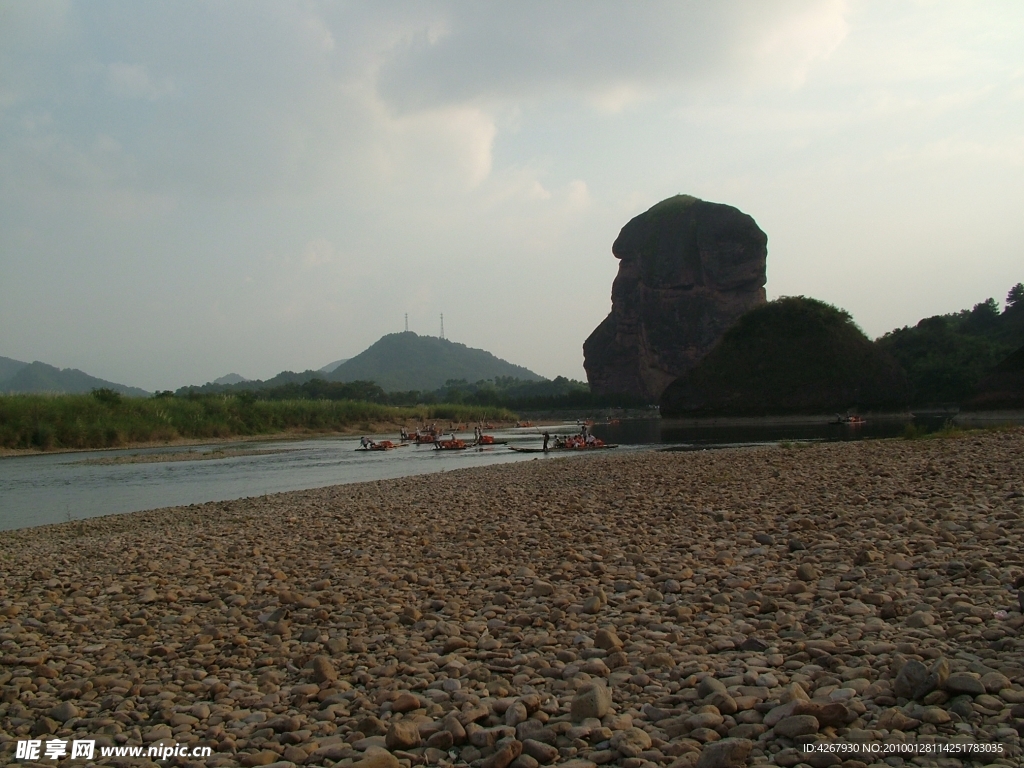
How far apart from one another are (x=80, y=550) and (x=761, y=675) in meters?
11.2

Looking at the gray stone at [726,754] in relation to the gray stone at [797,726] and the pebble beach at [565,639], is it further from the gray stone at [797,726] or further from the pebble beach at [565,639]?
the gray stone at [797,726]

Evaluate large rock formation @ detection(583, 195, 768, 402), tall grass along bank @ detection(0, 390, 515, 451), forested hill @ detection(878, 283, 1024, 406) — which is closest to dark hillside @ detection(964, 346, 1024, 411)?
forested hill @ detection(878, 283, 1024, 406)

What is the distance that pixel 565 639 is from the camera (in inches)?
218

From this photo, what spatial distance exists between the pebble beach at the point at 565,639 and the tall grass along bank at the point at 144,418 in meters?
47.5

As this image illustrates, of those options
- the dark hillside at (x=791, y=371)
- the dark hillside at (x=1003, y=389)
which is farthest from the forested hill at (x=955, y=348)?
the dark hillside at (x=1003, y=389)

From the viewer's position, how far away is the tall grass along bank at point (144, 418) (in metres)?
51.3

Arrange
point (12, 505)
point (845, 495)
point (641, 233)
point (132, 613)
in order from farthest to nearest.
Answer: point (641, 233) → point (12, 505) → point (845, 495) → point (132, 613)

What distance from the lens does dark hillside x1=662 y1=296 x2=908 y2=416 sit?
7525 cm

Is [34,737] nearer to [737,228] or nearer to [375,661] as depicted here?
[375,661]

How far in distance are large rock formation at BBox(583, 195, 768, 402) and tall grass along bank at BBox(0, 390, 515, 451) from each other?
7473cm

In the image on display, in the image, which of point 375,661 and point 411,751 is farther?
point 375,661

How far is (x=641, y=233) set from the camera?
527ft

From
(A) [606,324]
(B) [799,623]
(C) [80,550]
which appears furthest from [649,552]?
(A) [606,324]

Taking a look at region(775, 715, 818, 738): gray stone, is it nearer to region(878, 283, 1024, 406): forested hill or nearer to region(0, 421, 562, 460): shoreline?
region(0, 421, 562, 460): shoreline
